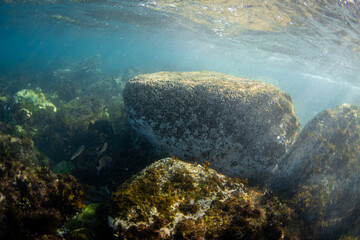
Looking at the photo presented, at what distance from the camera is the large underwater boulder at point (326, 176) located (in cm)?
395

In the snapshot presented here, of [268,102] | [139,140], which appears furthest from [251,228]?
[139,140]

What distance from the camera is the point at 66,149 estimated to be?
7438mm

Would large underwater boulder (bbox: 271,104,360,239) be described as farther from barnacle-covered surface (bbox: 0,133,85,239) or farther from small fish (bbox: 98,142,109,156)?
small fish (bbox: 98,142,109,156)

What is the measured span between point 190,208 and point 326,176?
13.5ft

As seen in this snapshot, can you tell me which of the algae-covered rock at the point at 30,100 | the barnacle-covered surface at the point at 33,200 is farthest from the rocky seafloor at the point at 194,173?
the algae-covered rock at the point at 30,100

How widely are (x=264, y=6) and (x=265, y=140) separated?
1003 cm

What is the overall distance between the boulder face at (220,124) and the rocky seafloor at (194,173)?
3 centimetres

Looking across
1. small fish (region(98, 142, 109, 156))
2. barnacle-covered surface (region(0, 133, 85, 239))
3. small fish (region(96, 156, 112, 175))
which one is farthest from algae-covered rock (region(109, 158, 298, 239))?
small fish (region(98, 142, 109, 156))

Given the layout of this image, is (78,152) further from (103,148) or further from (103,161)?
(103,161)

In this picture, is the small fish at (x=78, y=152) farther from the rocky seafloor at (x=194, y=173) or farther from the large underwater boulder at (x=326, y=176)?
the large underwater boulder at (x=326, y=176)

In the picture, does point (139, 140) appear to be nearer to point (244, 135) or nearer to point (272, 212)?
point (244, 135)

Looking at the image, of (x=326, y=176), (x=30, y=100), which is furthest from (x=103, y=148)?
(x=30, y=100)

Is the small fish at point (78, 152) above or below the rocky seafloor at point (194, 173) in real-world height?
below

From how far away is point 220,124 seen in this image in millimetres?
4840
